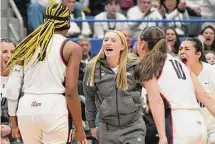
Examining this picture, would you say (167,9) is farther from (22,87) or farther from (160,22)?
(22,87)

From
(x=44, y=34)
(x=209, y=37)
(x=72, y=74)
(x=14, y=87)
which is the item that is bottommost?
(x=209, y=37)

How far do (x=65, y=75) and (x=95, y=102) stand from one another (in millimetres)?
822

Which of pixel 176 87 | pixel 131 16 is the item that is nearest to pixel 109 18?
pixel 131 16

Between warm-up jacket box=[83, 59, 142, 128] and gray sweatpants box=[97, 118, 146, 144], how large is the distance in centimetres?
5

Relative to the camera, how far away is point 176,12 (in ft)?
46.7

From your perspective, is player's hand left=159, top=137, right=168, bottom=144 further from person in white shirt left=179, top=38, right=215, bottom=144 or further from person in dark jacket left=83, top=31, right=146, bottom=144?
person in white shirt left=179, top=38, right=215, bottom=144

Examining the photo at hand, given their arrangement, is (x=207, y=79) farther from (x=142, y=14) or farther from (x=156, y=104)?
(x=142, y=14)

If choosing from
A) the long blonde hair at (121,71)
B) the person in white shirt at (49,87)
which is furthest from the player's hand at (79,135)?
the long blonde hair at (121,71)

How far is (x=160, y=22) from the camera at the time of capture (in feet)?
44.1

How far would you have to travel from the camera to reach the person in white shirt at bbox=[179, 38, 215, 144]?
7738 millimetres

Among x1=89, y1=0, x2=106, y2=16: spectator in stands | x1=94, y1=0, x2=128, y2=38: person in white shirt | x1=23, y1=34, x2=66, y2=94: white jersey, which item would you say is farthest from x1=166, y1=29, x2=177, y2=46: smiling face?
x1=23, y1=34, x2=66, y2=94: white jersey

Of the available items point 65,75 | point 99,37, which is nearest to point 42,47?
point 65,75

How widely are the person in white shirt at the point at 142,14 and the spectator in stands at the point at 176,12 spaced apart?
1.01 feet

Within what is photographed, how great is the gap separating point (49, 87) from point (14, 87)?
0.46 metres
